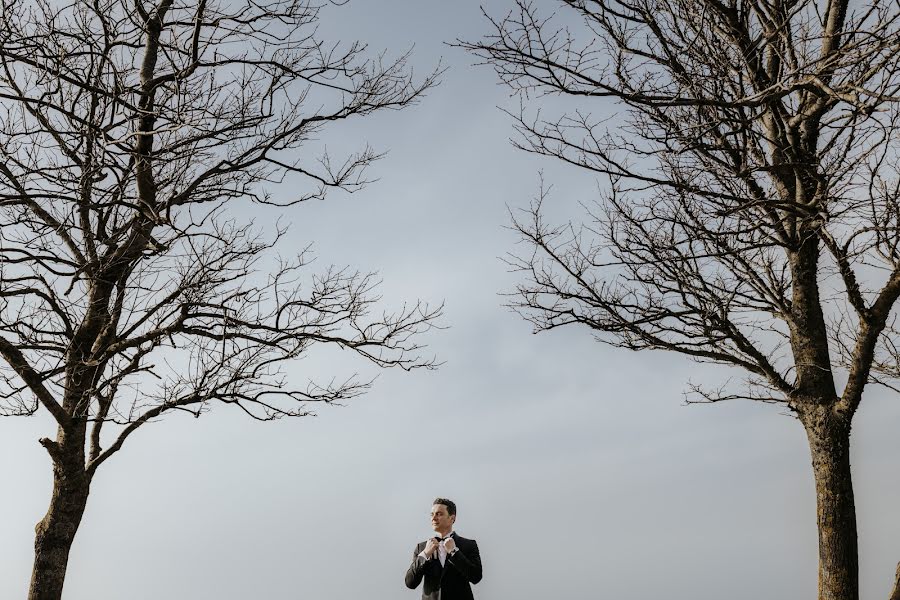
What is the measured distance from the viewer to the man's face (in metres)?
5.54

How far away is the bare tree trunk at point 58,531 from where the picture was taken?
7.09 meters

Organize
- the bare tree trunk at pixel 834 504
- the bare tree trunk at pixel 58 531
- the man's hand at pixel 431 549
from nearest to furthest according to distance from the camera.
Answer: the man's hand at pixel 431 549 < the bare tree trunk at pixel 834 504 < the bare tree trunk at pixel 58 531

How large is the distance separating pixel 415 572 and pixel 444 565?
22cm

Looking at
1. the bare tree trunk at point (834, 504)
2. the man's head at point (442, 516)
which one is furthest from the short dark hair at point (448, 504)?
the bare tree trunk at point (834, 504)

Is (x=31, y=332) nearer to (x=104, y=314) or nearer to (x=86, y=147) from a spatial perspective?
(x=104, y=314)

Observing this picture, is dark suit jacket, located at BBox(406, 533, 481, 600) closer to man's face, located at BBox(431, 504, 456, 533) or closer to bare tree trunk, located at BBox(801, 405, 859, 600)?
man's face, located at BBox(431, 504, 456, 533)

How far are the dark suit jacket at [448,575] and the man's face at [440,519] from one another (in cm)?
11

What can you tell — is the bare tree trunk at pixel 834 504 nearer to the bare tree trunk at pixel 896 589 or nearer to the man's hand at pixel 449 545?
the bare tree trunk at pixel 896 589

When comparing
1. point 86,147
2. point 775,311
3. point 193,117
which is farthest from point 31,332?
point 775,311

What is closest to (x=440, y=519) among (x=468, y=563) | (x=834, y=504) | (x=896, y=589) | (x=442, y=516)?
(x=442, y=516)

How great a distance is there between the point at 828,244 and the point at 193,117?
573 centimetres

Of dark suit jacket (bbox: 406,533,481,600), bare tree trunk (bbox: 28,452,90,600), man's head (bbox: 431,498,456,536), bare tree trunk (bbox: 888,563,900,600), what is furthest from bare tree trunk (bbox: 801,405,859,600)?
bare tree trunk (bbox: 28,452,90,600)

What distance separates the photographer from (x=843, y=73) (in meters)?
5.91

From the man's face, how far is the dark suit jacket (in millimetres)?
108
